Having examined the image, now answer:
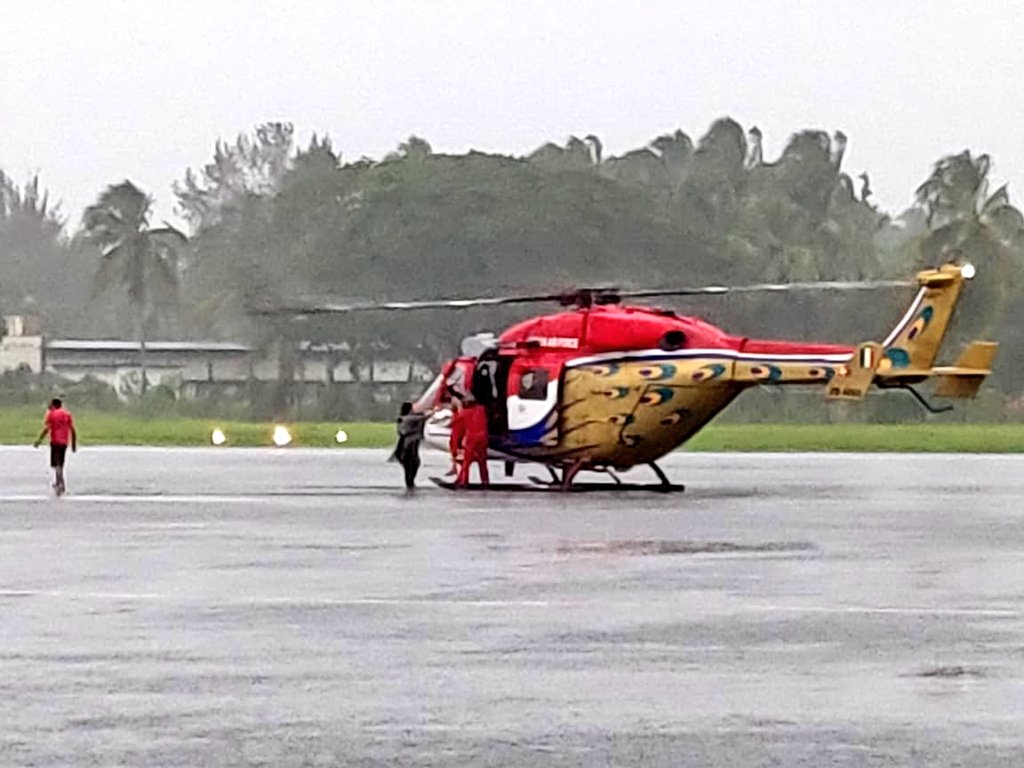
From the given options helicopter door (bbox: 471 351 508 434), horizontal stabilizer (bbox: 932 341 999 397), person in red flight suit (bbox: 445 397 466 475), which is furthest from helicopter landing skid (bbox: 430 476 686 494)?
horizontal stabilizer (bbox: 932 341 999 397)

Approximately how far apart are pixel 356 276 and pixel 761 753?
8569 centimetres

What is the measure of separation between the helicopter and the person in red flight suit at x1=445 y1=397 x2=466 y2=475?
25 centimetres

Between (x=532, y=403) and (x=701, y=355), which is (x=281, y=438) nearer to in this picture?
(x=532, y=403)

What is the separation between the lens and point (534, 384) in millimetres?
35062

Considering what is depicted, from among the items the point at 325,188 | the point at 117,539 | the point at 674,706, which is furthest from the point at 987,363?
the point at 325,188

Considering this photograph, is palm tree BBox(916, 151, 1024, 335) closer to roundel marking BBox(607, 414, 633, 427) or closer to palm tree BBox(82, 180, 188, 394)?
palm tree BBox(82, 180, 188, 394)

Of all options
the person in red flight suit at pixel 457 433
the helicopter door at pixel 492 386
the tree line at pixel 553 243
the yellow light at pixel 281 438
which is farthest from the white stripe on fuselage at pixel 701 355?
the tree line at pixel 553 243

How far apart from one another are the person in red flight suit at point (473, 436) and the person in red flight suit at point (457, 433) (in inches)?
3.9

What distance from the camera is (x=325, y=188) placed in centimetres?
10362

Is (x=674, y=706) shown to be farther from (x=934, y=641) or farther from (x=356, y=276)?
(x=356, y=276)

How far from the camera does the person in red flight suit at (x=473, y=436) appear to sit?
3491 centimetres

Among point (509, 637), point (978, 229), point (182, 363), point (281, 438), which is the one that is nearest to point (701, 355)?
point (509, 637)

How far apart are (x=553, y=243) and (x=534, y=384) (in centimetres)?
5966

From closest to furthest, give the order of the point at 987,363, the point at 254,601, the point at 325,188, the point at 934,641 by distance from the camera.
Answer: the point at 934,641 → the point at 254,601 → the point at 987,363 → the point at 325,188
